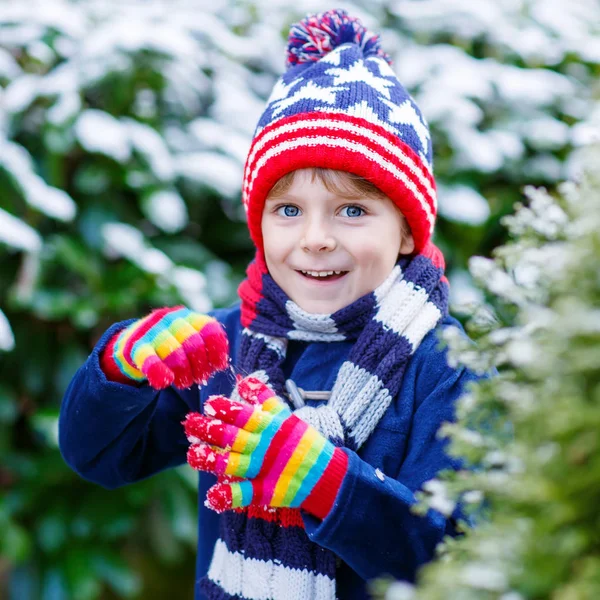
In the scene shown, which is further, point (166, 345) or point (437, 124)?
point (437, 124)

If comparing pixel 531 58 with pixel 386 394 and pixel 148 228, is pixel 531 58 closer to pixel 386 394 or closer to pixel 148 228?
pixel 148 228

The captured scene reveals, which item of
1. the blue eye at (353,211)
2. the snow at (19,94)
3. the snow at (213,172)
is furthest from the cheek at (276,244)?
the snow at (19,94)

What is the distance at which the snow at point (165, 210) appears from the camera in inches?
90.9

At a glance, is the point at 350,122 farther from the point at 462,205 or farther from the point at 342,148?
the point at 462,205

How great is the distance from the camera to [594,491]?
1.68 ft

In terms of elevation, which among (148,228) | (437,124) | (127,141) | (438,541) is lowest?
(148,228)

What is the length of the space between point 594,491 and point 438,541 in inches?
22.8

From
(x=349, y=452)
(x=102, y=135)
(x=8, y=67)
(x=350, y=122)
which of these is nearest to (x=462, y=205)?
(x=102, y=135)

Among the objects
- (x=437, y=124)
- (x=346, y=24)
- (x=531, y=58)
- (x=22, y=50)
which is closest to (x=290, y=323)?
(x=346, y=24)

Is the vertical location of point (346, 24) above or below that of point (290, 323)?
above

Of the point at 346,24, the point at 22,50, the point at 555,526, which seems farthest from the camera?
the point at 22,50

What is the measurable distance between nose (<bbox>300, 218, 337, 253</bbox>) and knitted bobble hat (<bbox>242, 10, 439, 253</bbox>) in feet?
0.31

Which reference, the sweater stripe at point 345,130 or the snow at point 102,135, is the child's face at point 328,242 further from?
the snow at point 102,135

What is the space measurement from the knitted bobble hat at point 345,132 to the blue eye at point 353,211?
0.05 m
